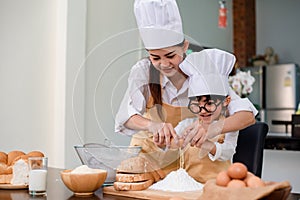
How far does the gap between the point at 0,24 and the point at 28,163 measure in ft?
5.61

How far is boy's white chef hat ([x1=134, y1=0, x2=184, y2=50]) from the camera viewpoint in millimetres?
1242

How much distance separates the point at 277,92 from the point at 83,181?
4.87 metres

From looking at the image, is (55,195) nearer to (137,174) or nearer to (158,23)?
(137,174)

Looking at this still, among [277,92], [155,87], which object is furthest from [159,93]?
[277,92]

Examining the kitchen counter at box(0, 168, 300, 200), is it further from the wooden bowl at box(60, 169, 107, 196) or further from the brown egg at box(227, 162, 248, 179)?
the brown egg at box(227, 162, 248, 179)

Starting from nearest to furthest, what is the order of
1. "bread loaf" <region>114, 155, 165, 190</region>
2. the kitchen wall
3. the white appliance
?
"bread loaf" <region>114, 155, 165, 190</region> → the kitchen wall → the white appliance

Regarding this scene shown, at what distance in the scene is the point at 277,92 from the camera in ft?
18.6

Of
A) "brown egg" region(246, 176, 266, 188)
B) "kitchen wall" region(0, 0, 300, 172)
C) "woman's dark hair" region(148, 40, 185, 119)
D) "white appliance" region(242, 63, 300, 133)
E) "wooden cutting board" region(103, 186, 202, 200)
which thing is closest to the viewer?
"brown egg" region(246, 176, 266, 188)

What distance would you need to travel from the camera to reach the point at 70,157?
9.84 ft

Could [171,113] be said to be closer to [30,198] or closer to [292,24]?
[30,198]

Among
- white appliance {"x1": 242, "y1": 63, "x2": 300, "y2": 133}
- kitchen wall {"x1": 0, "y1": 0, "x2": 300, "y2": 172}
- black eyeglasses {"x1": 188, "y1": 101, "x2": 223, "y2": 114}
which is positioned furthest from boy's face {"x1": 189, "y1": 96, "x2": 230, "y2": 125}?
white appliance {"x1": 242, "y1": 63, "x2": 300, "y2": 133}

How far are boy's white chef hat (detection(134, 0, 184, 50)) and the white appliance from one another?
442cm

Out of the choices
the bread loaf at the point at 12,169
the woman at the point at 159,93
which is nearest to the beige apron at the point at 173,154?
the woman at the point at 159,93

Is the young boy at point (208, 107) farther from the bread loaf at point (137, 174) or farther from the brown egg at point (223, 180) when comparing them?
the brown egg at point (223, 180)
